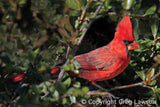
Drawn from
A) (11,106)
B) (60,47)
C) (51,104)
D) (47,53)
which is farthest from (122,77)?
(11,106)

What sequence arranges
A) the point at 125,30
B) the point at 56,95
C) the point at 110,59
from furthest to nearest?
1. the point at 110,59
2. the point at 125,30
3. the point at 56,95

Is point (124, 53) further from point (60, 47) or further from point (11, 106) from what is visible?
point (11, 106)

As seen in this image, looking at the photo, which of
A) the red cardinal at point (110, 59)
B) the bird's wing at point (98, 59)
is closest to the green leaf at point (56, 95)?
the red cardinal at point (110, 59)

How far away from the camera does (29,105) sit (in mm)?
930

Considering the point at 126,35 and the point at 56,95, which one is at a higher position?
the point at 126,35

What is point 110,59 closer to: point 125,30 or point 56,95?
point 125,30

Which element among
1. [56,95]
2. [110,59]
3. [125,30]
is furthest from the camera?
[110,59]

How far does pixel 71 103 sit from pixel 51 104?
0.12 m

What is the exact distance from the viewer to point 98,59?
171 cm

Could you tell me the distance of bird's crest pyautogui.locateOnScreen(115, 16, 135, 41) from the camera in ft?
4.74

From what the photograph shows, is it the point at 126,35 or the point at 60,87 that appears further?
the point at 126,35

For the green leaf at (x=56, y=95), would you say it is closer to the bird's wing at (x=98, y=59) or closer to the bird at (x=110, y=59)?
the bird at (x=110, y=59)

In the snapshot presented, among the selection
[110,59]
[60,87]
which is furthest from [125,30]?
[60,87]

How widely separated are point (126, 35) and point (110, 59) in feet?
0.80
